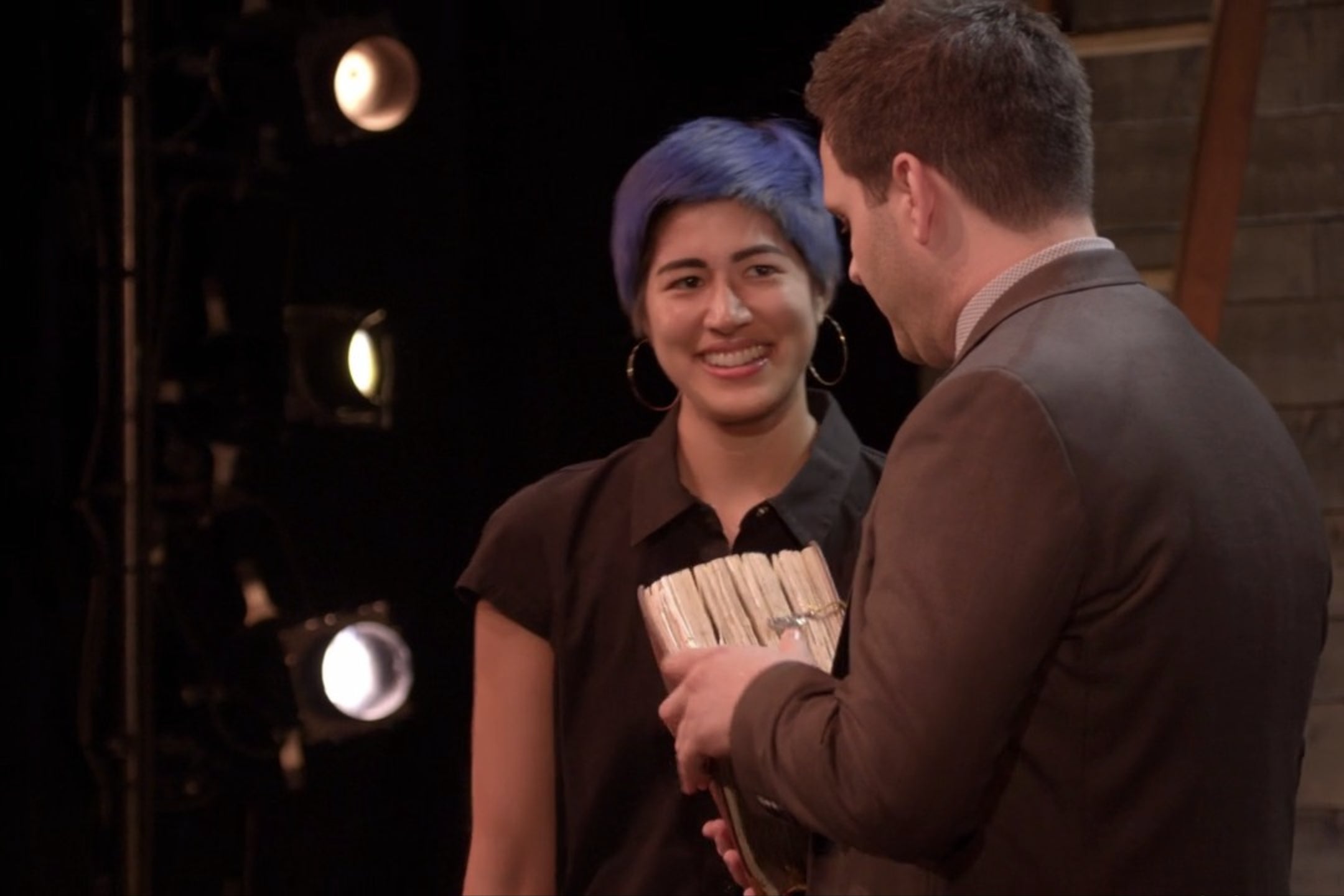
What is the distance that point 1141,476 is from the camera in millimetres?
1173

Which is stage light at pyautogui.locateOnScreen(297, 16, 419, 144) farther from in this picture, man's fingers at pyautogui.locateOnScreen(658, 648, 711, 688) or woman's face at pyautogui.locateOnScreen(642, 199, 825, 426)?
man's fingers at pyautogui.locateOnScreen(658, 648, 711, 688)

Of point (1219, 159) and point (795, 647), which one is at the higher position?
point (1219, 159)

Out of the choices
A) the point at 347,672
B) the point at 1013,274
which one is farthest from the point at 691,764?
the point at 347,672

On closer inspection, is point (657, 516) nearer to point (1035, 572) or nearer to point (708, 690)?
point (708, 690)

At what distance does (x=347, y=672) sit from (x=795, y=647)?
1.67m

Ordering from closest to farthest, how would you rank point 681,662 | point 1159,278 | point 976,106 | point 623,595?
point 976,106
point 681,662
point 623,595
point 1159,278

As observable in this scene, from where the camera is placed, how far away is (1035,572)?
45.3 inches

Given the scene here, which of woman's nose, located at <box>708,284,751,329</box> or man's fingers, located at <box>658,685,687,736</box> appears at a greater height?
woman's nose, located at <box>708,284,751,329</box>

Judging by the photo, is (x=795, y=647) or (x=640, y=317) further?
(x=640, y=317)

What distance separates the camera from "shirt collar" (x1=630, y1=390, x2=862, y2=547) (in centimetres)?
199

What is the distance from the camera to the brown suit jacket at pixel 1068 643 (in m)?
1.16

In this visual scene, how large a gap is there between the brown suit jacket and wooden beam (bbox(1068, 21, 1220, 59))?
4.93ft

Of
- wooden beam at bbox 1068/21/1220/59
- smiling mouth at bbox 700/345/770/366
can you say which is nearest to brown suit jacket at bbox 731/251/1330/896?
smiling mouth at bbox 700/345/770/366

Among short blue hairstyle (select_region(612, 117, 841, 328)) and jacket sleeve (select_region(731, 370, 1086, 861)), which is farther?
short blue hairstyle (select_region(612, 117, 841, 328))
